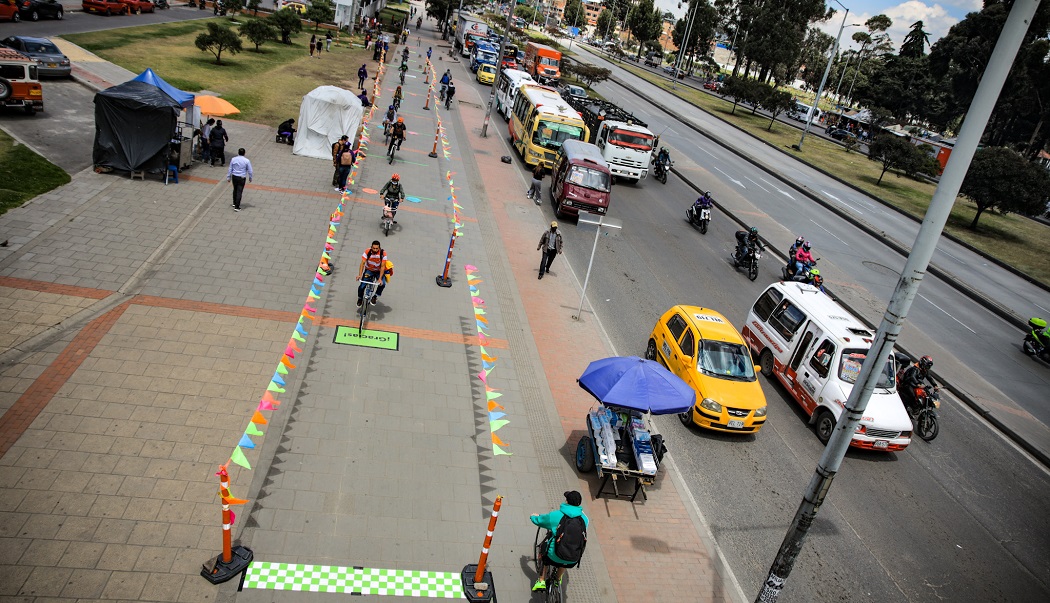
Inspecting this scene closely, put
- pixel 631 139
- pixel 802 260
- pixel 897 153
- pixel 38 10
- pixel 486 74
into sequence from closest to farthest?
pixel 802 260 → pixel 631 139 → pixel 38 10 → pixel 897 153 → pixel 486 74

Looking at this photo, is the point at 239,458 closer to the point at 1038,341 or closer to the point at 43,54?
the point at 1038,341

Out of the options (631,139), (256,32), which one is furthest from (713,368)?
(256,32)

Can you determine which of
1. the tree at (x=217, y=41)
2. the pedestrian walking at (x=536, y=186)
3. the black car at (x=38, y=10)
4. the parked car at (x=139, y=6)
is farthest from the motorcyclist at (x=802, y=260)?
the parked car at (x=139, y=6)

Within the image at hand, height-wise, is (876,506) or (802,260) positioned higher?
(802,260)

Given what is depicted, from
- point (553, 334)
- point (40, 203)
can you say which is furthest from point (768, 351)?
A: point (40, 203)

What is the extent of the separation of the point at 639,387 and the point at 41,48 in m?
32.2

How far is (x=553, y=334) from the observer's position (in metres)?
14.9

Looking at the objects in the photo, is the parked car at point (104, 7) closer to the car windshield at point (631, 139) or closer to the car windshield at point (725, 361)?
the car windshield at point (631, 139)

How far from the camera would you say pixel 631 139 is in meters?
30.0

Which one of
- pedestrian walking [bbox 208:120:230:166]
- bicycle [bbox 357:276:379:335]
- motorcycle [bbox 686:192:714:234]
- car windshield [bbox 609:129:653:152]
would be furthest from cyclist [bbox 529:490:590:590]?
car windshield [bbox 609:129:653:152]

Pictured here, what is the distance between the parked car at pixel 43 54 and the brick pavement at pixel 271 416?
15.5 metres

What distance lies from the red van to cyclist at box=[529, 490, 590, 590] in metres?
16.8

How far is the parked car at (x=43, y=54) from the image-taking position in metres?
27.5

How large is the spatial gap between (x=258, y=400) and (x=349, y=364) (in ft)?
6.35
